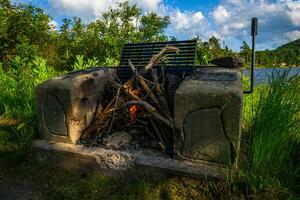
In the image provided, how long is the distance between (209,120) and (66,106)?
1.58 m

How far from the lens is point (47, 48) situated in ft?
34.8


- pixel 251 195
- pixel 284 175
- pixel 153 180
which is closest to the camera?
pixel 251 195

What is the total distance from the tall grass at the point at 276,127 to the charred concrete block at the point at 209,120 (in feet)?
0.64

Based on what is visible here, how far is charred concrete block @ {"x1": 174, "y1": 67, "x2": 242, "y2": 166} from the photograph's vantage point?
2.37 m

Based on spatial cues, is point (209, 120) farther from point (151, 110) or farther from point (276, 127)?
point (151, 110)

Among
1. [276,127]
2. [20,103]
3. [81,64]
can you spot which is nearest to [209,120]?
[276,127]

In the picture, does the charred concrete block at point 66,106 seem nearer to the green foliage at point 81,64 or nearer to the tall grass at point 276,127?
the tall grass at point 276,127

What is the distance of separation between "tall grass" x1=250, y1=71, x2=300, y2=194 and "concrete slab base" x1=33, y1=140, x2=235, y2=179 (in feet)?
0.96

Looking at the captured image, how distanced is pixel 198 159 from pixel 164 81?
1.18 meters

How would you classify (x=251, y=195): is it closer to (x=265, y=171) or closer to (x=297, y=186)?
(x=265, y=171)

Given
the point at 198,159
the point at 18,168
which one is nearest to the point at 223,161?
the point at 198,159

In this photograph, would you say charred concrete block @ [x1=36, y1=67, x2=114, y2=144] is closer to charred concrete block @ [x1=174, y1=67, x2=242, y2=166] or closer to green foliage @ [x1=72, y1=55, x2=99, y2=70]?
charred concrete block @ [x1=174, y1=67, x2=242, y2=166]

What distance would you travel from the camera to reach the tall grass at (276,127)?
228 cm

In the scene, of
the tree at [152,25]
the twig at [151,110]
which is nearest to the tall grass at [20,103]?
the twig at [151,110]
